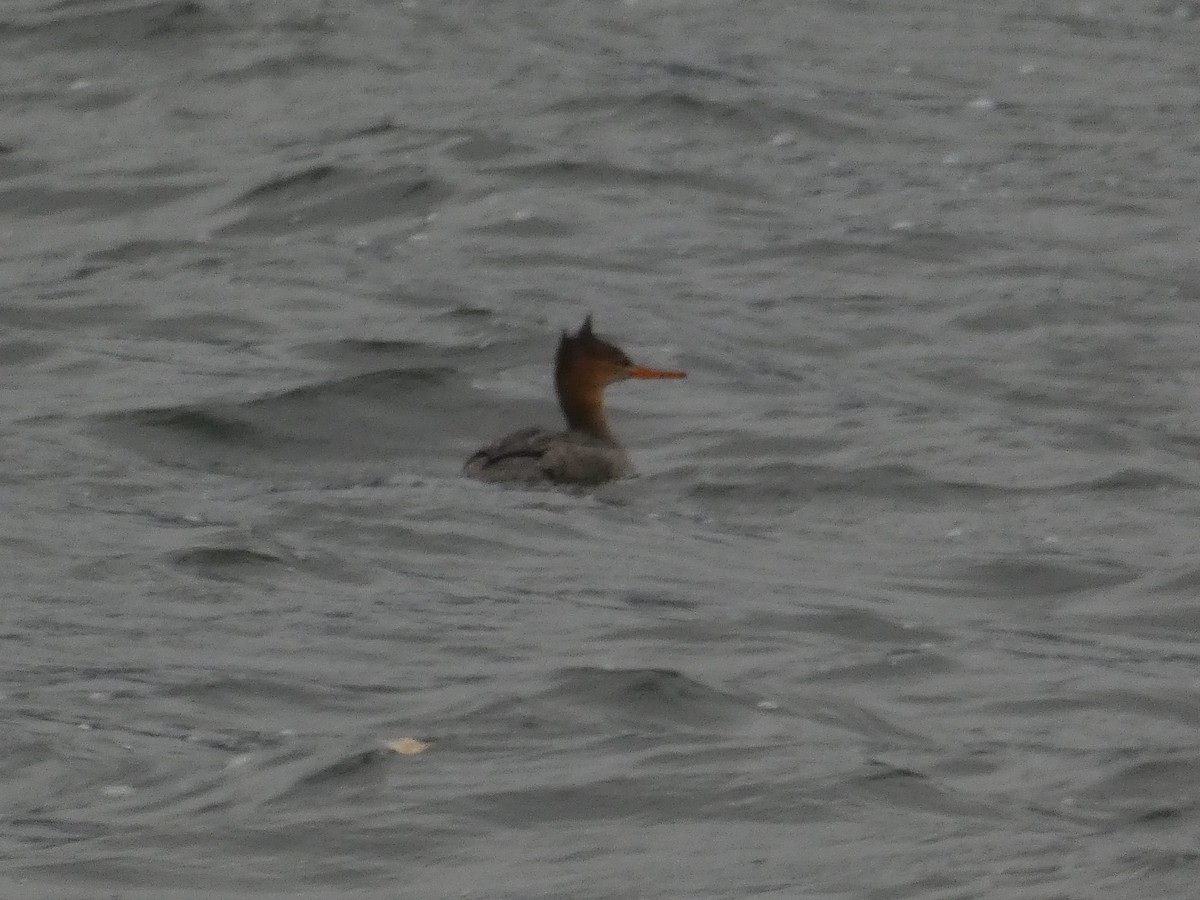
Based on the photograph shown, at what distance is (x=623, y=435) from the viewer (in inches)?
510

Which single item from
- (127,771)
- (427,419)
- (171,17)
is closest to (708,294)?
(427,419)

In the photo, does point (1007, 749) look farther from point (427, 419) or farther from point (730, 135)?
point (730, 135)

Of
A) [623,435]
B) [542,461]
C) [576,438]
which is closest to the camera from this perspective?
[542,461]

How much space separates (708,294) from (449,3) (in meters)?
6.17

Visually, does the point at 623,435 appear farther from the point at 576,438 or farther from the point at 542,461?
the point at 542,461

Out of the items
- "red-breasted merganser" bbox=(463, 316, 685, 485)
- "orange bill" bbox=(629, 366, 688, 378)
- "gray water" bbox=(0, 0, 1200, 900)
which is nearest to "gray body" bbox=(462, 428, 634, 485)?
"red-breasted merganser" bbox=(463, 316, 685, 485)

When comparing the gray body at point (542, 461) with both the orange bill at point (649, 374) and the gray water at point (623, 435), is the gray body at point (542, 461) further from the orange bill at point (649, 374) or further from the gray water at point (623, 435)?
the orange bill at point (649, 374)

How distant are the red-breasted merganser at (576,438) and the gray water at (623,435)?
0.48ft

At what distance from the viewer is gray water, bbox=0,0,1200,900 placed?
7414mm

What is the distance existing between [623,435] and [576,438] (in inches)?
45.2

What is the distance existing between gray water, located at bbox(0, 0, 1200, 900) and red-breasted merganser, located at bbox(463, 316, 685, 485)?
147 millimetres

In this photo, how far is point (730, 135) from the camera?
18.2 m

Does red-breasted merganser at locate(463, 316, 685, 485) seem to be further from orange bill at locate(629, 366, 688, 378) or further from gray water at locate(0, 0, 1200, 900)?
gray water at locate(0, 0, 1200, 900)

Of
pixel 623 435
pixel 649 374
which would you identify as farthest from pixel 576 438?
pixel 623 435
